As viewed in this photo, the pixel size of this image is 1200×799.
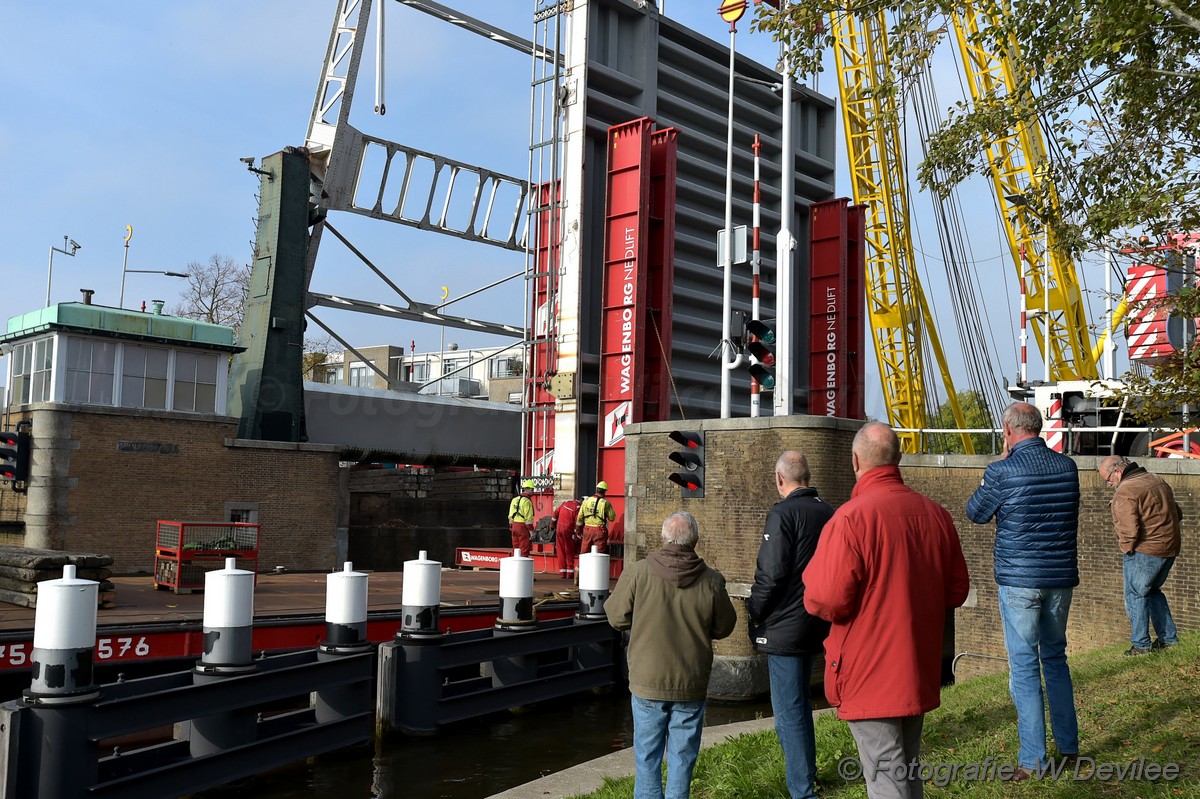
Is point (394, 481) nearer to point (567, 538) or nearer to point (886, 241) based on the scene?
point (567, 538)

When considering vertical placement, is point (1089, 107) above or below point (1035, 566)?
above

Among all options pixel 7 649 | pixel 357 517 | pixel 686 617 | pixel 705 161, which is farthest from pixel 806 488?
pixel 357 517

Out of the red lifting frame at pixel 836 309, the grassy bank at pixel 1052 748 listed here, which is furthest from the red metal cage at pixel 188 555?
the red lifting frame at pixel 836 309

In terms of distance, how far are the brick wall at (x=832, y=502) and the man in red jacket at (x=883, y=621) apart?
8133mm

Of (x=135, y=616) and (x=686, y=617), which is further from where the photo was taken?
(x=135, y=616)

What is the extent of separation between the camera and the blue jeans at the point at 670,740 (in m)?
5.02

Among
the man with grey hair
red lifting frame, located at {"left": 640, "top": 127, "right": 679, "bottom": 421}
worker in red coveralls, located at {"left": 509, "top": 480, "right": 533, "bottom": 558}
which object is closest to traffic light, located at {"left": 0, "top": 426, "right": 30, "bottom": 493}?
worker in red coveralls, located at {"left": 509, "top": 480, "right": 533, "bottom": 558}

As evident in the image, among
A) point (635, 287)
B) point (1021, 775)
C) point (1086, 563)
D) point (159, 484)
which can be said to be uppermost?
point (635, 287)

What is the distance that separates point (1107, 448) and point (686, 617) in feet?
43.7

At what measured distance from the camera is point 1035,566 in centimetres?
489

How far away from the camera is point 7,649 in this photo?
25.1ft

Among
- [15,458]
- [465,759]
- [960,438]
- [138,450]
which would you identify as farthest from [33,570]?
[960,438]

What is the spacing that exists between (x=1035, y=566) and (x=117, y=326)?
1627 centimetres

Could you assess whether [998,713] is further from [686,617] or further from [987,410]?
[987,410]
